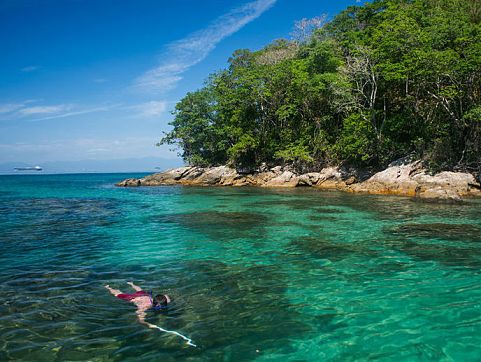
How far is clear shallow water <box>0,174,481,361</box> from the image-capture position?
4.80 m

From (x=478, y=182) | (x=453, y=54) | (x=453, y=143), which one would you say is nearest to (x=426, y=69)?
(x=453, y=54)

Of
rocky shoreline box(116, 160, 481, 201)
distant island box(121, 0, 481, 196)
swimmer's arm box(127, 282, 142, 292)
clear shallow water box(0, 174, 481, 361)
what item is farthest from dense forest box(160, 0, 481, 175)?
swimmer's arm box(127, 282, 142, 292)

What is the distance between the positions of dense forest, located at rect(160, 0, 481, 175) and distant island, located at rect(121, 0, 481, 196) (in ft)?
0.37

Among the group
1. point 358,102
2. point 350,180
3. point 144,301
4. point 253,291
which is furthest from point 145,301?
point 358,102

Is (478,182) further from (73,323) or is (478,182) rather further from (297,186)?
(73,323)

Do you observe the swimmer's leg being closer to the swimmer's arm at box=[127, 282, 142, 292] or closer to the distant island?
the swimmer's arm at box=[127, 282, 142, 292]

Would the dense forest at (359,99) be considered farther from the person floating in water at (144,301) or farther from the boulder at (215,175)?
the person floating in water at (144,301)

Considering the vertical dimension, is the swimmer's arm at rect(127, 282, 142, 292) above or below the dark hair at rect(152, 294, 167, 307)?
below

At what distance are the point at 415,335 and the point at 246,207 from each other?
16.3 metres

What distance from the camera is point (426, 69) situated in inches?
1005

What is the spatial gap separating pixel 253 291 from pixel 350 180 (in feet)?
92.7

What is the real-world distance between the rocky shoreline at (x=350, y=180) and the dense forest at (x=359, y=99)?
1512mm

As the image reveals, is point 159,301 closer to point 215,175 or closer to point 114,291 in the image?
point 114,291

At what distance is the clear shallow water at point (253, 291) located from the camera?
4801 millimetres
